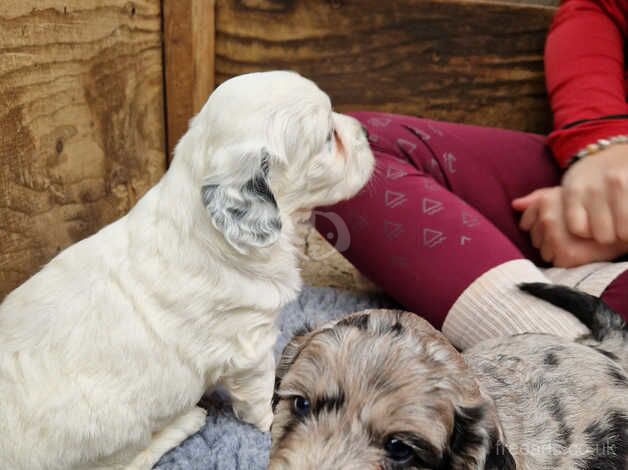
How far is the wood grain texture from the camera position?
76.4 inches

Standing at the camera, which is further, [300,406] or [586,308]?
[586,308]

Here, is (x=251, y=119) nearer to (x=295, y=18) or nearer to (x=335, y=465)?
(x=335, y=465)

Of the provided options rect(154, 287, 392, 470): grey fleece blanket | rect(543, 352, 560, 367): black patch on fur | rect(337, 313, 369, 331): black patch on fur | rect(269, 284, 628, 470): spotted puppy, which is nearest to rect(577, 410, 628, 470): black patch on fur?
rect(269, 284, 628, 470): spotted puppy

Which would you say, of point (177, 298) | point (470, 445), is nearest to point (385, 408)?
point (470, 445)

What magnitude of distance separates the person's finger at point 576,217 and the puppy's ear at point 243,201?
1.17 m

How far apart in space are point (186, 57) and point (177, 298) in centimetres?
149

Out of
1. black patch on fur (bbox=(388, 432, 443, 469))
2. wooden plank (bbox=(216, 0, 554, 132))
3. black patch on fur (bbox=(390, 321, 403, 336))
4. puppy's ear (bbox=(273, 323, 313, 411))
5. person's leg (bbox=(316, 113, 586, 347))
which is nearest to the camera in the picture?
black patch on fur (bbox=(388, 432, 443, 469))

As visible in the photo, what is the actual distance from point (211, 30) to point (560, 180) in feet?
5.49

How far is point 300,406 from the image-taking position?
116cm

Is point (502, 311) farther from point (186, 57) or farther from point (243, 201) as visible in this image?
point (186, 57)

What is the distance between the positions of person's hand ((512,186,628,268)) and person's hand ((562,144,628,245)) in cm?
4

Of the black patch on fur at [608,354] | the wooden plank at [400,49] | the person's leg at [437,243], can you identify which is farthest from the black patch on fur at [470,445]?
the wooden plank at [400,49]

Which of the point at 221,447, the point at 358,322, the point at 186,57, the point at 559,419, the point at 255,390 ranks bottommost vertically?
the point at 221,447

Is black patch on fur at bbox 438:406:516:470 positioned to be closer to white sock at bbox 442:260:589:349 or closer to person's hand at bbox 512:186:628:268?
white sock at bbox 442:260:589:349
